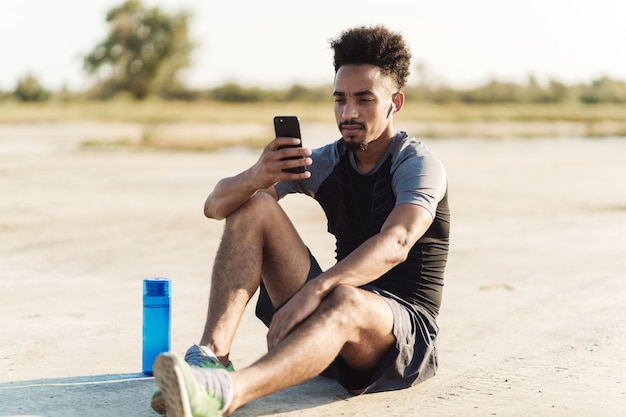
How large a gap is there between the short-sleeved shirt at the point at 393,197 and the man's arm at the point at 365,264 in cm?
11

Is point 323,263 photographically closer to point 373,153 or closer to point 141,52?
point 373,153

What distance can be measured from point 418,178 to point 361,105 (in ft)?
1.63

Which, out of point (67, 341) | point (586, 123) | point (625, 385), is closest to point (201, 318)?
point (67, 341)

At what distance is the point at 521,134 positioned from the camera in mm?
35750

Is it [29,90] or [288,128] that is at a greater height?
[29,90]

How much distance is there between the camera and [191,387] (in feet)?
11.7

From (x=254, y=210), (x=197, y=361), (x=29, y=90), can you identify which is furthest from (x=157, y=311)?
(x=29, y=90)

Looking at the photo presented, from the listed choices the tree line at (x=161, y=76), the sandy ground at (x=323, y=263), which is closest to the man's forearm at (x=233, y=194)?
the sandy ground at (x=323, y=263)

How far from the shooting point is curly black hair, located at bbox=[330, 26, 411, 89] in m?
4.67

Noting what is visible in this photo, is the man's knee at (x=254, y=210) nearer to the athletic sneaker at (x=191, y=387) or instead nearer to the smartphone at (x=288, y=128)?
the smartphone at (x=288, y=128)

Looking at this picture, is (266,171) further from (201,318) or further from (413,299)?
(201,318)

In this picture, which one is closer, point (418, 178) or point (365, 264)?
point (365, 264)

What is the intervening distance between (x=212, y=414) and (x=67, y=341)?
7.81 feet

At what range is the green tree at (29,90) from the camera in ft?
195
